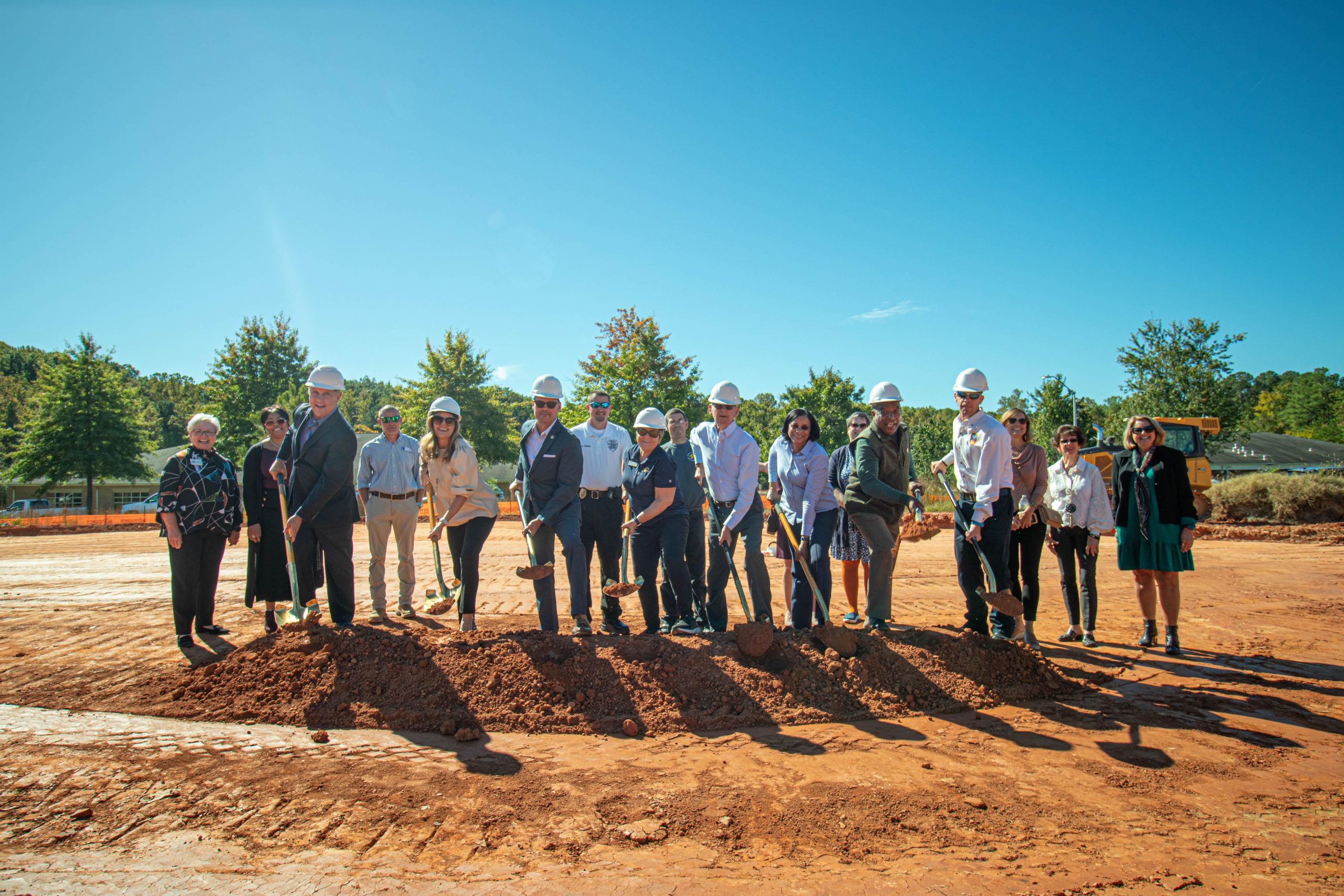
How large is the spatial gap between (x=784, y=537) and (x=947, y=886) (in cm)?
379

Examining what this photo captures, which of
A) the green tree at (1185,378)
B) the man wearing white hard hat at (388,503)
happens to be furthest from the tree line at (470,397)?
the man wearing white hard hat at (388,503)

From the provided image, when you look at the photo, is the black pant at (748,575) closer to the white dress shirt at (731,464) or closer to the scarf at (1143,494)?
the white dress shirt at (731,464)

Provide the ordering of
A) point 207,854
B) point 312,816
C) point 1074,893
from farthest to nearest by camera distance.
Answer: point 312,816 < point 207,854 < point 1074,893

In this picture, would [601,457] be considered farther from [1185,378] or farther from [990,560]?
[1185,378]

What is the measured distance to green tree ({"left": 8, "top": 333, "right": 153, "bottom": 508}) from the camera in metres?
29.7

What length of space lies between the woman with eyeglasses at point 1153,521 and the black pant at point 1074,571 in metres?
0.30

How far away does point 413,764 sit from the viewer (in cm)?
357

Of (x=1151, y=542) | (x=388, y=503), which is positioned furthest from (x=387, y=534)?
(x=1151, y=542)

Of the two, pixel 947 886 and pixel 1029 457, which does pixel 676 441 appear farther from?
pixel 947 886

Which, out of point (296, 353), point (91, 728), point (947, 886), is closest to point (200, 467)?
point (91, 728)

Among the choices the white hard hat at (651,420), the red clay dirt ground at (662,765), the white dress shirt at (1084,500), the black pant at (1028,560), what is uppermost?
the white hard hat at (651,420)

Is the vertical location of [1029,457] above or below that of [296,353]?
below

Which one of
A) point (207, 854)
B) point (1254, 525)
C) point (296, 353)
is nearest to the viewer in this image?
point (207, 854)

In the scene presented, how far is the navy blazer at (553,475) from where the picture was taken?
5.45m
